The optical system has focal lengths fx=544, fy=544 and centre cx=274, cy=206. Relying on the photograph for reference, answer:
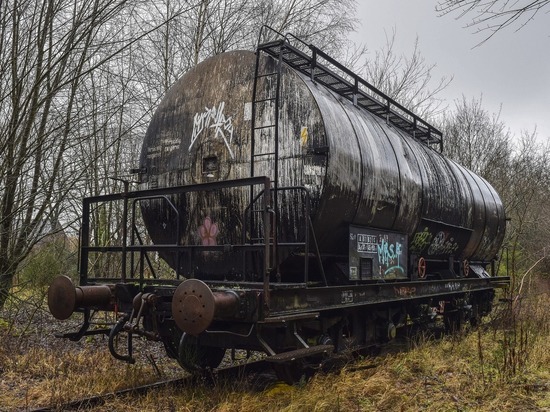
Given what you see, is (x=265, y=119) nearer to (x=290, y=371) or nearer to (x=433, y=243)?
(x=290, y=371)

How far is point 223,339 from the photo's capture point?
6.01 meters

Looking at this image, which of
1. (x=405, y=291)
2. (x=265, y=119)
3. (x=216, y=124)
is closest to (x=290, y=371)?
(x=405, y=291)

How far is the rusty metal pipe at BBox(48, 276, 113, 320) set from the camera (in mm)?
6109

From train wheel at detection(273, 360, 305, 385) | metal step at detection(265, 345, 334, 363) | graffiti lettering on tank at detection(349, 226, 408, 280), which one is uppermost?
graffiti lettering on tank at detection(349, 226, 408, 280)

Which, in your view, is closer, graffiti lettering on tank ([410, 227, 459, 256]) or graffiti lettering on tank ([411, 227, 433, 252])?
graffiti lettering on tank ([411, 227, 433, 252])

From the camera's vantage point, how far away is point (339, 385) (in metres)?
6.32

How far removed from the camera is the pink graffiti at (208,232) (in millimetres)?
7012

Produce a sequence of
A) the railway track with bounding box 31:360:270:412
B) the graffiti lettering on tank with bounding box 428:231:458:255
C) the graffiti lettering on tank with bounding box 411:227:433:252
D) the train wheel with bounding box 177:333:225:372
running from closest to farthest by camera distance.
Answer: the railway track with bounding box 31:360:270:412
the train wheel with bounding box 177:333:225:372
the graffiti lettering on tank with bounding box 411:227:433:252
the graffiti lettering on tank with bounding box 428:231:458:255

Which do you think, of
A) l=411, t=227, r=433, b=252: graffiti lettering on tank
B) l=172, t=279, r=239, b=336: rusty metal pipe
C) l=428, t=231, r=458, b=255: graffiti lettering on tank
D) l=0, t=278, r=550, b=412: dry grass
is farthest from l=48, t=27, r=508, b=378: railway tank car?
l=428, t=231, r=458, b=255: graffiti lettering on tank

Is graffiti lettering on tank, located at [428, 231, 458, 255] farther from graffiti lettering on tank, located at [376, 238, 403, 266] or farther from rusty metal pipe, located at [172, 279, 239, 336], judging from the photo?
rusty metal pipe, located at [172, 279, 239, 336]

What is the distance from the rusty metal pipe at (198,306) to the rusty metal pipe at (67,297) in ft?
5.02

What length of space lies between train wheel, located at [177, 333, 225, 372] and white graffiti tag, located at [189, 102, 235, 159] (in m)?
Answer: 2.40

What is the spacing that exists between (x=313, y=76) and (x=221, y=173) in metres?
1.83

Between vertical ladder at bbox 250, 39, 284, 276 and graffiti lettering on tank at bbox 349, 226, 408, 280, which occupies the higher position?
vertical ladder at bbox 250, 39, 284, 276
